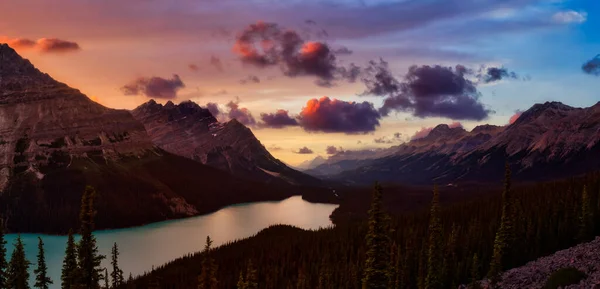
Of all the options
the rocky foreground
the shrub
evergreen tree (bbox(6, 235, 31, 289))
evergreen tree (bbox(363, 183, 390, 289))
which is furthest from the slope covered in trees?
evergreen tree (bbox(363, 183, 390, 289))

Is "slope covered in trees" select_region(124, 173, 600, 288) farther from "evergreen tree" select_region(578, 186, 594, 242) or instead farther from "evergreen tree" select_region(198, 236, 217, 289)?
"evergreen tree" select_region(198, 236, 217, 289)

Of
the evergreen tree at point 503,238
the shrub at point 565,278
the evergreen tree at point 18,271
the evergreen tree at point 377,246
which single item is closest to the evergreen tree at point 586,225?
the evergreen tree at point 503,238

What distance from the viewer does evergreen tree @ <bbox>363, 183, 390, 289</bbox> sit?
3556 centimetres

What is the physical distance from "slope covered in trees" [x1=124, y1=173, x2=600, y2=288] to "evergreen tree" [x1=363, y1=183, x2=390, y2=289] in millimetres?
21296

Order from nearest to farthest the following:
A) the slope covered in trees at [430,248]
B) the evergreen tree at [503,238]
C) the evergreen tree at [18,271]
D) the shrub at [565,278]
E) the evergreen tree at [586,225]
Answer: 1. the shrub at [565,278]
2. the evergreen tree at [503,238]
3. the evergreen tree at [18,271]
4. the slope covered in trees at [430,248]
5. the evergreen tree at [586,225]

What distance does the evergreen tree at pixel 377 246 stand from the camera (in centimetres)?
3556

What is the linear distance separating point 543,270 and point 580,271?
9.95 m

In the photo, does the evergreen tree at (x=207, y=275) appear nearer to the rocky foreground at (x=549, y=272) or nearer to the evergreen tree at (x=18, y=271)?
the rocky foreground at (x=549, y=272)

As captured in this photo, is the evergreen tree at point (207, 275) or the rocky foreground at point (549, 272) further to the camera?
the rocky foreground at point (549, 272)

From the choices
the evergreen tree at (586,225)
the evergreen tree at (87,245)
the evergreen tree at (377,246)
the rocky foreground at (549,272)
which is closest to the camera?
the evergreen tree at (377,246)

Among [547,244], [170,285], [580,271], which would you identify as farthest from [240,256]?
[580,271]

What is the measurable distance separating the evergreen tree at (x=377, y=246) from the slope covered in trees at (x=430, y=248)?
21.3m

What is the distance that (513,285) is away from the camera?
5341 cm

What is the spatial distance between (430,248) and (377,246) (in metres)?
46.7
